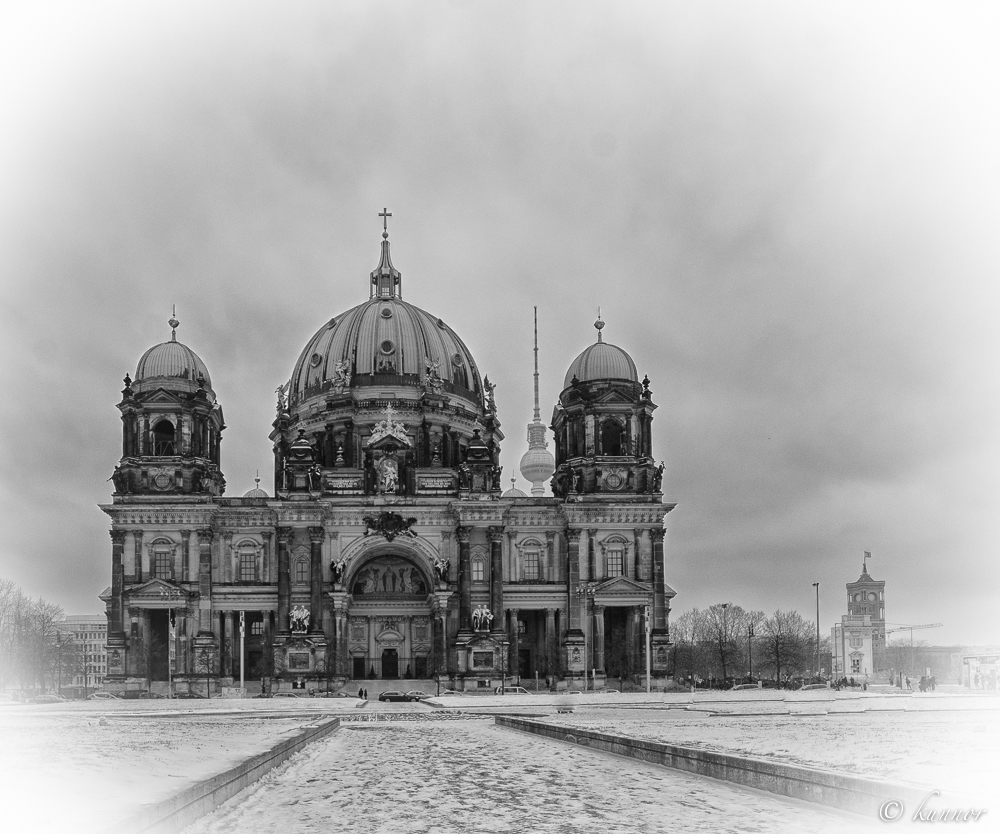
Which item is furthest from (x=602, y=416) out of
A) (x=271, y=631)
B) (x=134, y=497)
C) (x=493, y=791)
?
(x=493, y=791)

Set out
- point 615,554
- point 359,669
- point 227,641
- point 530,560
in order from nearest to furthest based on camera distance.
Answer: point 227,641, point 615,554, point 530,560, point 359,669

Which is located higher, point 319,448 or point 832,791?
point 319,448

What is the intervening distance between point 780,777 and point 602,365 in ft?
260

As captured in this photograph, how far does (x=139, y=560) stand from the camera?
90.9m

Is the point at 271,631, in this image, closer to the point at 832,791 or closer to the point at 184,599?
the point at 184,599

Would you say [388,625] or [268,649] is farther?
[388,625]

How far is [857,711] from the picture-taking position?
139 ft

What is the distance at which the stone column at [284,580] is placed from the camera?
90062 millimetres

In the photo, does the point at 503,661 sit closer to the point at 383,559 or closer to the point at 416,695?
the point at 416,695

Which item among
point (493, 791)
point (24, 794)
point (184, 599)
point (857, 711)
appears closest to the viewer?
point (24, 794)

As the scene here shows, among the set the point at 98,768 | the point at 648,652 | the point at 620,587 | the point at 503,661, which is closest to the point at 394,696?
the point at 503,661

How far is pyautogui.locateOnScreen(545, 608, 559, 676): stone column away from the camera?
91688mm

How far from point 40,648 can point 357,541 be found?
3712cm

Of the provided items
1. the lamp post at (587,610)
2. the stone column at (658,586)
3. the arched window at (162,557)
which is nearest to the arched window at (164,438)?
the arched window at (162,557)
